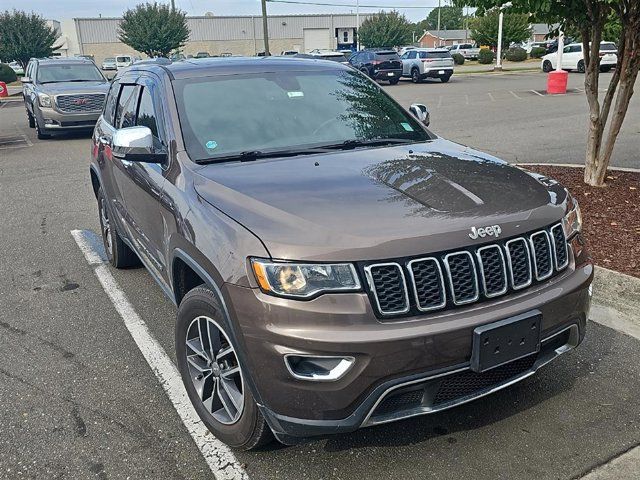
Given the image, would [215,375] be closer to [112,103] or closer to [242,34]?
[112,103]

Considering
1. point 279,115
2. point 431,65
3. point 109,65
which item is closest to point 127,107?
point 279,115

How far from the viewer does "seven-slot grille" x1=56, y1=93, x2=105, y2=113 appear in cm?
1412

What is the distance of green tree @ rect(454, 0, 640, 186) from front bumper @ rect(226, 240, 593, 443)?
4.96m

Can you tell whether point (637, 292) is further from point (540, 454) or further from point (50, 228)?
point (50, 228)

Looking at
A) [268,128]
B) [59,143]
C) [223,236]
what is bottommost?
[59,143]

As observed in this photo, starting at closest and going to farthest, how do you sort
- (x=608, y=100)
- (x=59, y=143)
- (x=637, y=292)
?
(x=637, y=292), (x=608, y=100), (x=59, y=143)

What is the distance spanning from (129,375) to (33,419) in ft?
1.98

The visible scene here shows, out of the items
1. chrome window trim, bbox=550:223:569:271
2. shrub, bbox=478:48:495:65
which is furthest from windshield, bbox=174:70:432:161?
shrub, bbox=478:48:495:65

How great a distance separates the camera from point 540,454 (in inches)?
113

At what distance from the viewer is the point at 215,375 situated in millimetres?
2986

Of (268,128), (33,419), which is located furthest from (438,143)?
(33,419)

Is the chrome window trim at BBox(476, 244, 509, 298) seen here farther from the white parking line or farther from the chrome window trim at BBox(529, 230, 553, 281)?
the white parking line

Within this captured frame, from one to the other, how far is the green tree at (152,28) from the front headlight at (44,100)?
40.5m

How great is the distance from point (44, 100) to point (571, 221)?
1390cm
